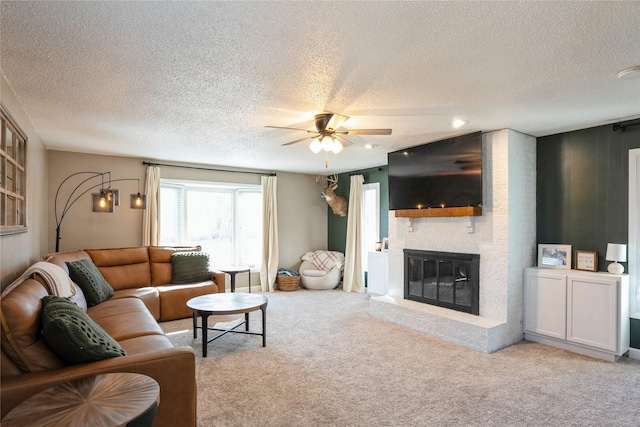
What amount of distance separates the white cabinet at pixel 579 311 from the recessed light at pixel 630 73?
1.97 meters

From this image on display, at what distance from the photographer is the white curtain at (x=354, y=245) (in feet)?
22.1

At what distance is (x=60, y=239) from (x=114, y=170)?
48.7 inches

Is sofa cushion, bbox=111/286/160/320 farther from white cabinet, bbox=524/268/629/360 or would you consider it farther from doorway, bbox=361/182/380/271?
white cabinet, bbox=524/268/629/360

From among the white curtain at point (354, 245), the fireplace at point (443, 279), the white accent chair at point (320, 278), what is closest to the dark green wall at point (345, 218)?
the white curtain at point (354, 245)

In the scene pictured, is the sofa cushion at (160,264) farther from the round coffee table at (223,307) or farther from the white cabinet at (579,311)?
the white cabinet at (579,311)

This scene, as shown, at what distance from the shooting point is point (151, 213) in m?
5.70

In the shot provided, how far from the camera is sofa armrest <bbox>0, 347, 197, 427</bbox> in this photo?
173cm

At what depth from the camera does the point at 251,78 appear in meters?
2.52

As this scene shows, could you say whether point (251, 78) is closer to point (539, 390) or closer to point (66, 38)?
point (66, 38)

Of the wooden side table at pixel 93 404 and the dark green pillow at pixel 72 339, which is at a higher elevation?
the dark green pillow at pixel 72 339

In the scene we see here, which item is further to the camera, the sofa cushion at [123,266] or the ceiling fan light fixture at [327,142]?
the sofa cushion at [123,266]

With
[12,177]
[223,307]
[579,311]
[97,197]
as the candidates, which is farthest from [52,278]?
[579,311]

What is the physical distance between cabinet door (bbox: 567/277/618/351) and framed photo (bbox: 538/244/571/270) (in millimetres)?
309

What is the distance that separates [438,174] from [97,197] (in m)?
4.43
